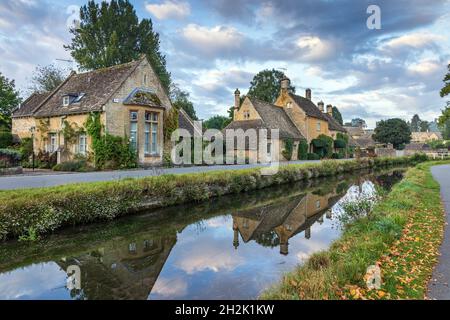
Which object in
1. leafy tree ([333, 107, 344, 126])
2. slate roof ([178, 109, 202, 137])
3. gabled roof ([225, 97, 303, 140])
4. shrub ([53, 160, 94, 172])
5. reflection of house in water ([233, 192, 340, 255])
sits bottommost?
reflection of house in water ([233, 192, 340, 255])

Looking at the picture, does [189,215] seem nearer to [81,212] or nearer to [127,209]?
[127,209]

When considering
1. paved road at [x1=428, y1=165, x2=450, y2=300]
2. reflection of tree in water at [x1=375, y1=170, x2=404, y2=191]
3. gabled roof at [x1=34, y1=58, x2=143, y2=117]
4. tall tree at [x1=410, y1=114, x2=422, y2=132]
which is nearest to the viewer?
paved road at [x1=428, y1=165, x2=450, y2=300]

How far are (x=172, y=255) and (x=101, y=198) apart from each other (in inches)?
150

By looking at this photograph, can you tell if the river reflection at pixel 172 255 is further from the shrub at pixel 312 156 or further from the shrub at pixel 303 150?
the shrub at pixel 312 156

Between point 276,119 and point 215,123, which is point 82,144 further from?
point 215,123

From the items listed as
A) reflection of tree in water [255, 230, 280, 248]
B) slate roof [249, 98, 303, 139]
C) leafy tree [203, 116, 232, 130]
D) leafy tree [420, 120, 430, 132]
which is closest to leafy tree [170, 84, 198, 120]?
leafy tree [203, 116, 232, 130]

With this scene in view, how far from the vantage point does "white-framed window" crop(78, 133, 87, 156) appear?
68.5 feet

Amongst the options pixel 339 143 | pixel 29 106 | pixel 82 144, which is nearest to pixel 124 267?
pixel 82 144

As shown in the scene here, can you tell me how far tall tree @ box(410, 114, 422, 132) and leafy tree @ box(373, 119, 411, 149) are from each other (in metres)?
114

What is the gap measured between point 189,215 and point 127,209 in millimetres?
2372

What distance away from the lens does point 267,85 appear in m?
58.1

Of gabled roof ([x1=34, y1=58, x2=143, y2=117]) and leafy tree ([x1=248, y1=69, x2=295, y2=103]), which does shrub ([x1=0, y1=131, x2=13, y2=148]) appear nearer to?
gabled roof ([x1=34, y1=58, x2=143, y2=117])

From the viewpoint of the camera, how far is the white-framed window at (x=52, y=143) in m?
22.5
